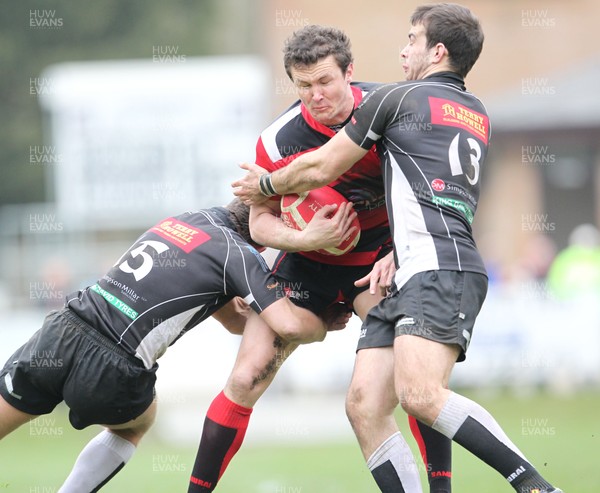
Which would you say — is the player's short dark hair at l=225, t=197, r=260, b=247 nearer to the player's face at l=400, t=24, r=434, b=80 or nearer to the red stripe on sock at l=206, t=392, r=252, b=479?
the red stripe on sock at l=206, t=392, r=252, b=479

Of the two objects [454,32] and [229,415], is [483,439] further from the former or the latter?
[454,32]

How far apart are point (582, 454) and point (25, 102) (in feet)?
111

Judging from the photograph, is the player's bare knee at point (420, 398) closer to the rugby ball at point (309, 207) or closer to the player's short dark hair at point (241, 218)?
the rugby ball at point (309, 207)

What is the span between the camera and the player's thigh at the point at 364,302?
19.5ft

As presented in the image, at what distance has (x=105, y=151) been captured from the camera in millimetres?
21234

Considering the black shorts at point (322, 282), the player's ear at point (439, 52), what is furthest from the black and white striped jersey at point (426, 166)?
the black shorts at point (322, 282)

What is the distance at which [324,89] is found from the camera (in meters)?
5.67

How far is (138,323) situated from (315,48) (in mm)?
1672

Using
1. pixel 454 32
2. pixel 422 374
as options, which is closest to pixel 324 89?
pixel 454 32

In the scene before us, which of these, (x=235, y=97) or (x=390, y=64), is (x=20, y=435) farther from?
(x=390, y=64)

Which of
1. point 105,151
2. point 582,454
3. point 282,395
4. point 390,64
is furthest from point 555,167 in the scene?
point 582,454

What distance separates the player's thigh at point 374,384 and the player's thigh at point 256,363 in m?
0.65

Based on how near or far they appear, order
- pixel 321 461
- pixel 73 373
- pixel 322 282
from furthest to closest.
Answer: pixel 321 461 → pixel 322 282 → pixel 73 373

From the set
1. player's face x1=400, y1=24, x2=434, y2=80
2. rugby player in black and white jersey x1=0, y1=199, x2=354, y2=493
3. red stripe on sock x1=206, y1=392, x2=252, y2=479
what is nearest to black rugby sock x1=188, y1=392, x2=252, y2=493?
red stripe on sock x1=206, y1=392, x2=252, y2=479
